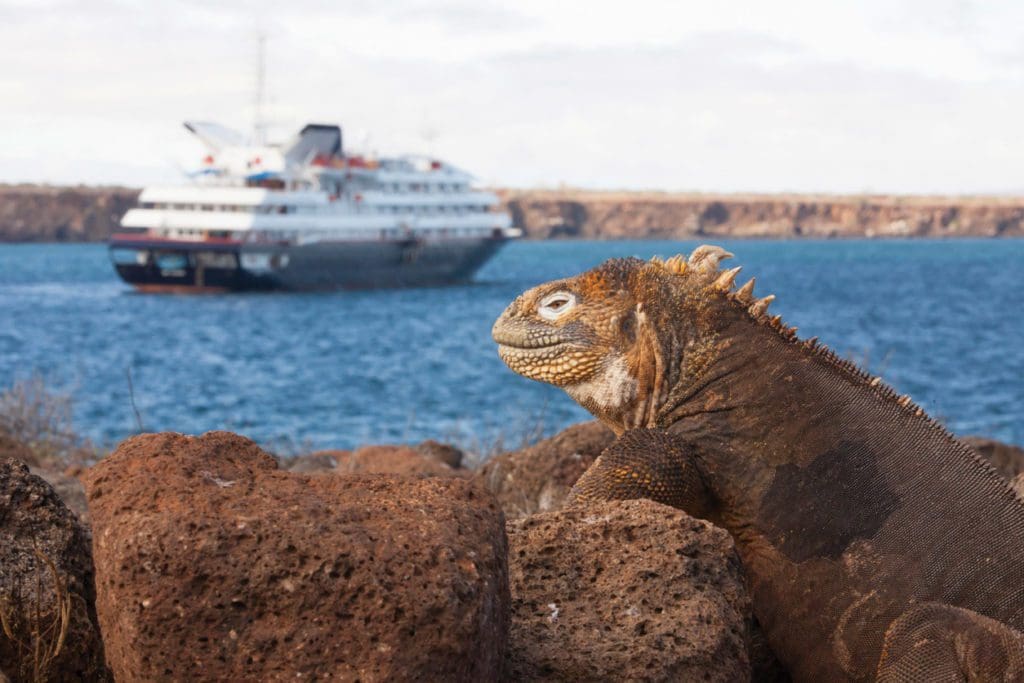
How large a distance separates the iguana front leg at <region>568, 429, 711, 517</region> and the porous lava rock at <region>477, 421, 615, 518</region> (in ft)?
5.48

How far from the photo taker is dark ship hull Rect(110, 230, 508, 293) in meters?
60.9

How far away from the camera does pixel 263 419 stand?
2508 cm

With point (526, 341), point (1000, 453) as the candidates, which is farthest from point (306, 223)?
point (526, 341)

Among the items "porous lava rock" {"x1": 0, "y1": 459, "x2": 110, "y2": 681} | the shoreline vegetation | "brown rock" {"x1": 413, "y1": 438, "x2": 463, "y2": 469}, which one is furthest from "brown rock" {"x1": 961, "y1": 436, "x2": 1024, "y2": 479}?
the shoreline vegetation

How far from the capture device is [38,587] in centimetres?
293

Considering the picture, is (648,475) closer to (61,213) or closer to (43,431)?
(43,431)

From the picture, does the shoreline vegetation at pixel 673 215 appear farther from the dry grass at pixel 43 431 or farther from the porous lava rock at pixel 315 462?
the porous lava rock at pixel 315 462

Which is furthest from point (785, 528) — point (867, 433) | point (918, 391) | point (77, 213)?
point (77, 213)

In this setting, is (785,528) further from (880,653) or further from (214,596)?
(214,596)

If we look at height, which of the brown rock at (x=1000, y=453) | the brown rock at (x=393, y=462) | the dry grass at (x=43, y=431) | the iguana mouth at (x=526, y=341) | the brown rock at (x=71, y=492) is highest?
the iguana mouth at (x=526, y=341)

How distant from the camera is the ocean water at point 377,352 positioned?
23.4m

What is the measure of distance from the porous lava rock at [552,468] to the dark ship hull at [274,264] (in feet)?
185

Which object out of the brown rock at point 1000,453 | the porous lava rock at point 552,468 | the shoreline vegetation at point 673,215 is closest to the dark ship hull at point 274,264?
the brown rock at point 1000,453

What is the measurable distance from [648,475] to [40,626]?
153 cm
